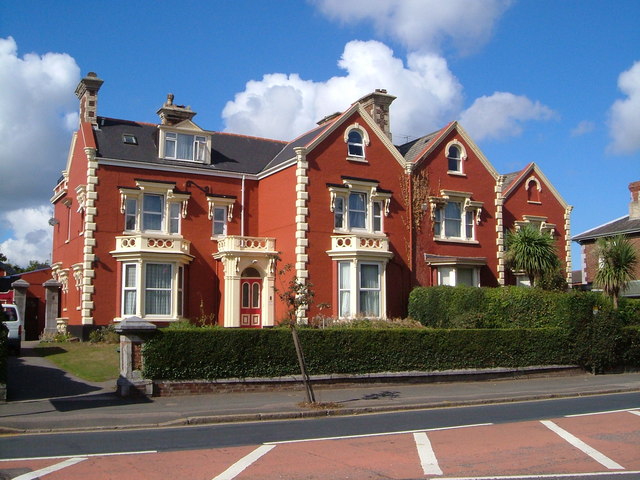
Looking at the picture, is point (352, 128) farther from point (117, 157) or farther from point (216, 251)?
point (117, 157)

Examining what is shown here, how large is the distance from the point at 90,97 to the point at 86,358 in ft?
46.2

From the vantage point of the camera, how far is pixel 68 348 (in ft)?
93.2

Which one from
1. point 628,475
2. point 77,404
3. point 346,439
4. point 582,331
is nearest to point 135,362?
point 77,404

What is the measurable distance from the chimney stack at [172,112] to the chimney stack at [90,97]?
10.2ft

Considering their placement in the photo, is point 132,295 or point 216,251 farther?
point 216,251

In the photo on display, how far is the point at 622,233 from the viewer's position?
43156 millimetres

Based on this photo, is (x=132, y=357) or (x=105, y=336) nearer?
(x=132, y=357)

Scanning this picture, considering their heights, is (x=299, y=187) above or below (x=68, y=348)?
Answer: above

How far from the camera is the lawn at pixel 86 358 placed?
73.6 feet

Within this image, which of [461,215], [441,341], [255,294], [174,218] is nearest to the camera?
[441,341]

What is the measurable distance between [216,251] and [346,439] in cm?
2153

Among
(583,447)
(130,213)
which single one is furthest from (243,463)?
(130,213)

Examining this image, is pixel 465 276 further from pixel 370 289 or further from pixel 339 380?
pixel 339 380

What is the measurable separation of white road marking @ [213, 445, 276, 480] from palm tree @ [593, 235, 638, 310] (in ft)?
77.8
